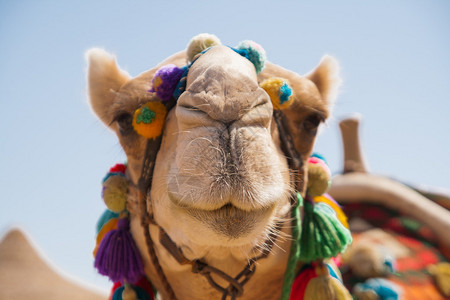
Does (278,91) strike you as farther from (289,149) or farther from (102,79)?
(102,79)

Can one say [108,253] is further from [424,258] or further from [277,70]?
[424,258]

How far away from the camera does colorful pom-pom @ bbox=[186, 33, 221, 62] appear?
2177mm

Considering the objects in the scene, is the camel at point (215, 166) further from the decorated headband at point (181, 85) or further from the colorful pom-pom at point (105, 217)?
the colorful pom-pom at point (105, 217)

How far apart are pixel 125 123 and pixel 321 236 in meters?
1.22

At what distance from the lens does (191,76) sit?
6.10 ft

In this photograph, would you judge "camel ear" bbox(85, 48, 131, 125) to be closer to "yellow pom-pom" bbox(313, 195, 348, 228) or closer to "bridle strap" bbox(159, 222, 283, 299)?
"bridle strap" bbox(159, 222, 283, 299)

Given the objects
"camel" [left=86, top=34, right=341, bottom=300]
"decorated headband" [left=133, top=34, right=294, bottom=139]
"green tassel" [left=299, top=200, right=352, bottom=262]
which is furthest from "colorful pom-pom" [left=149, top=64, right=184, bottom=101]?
"green tassel" [left=299, top=200, right=352, bottom=262]

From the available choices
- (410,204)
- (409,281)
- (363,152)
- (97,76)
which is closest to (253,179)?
(97,76)

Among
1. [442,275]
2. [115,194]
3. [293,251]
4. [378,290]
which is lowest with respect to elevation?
[442,275]

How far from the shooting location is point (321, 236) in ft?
7.73

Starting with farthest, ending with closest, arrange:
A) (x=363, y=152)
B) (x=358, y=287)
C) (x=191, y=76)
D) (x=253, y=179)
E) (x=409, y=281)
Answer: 1. (x=363, y=152)
2. (x=409, y=281)
3. (x=358, y=287)
4. (x=191, y=76)
5. (x=253, y=179)

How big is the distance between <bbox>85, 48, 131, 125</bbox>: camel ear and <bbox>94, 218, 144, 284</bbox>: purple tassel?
0.70 m

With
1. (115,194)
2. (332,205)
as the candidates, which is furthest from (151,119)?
(332,205)

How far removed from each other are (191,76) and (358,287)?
256 centimetres
